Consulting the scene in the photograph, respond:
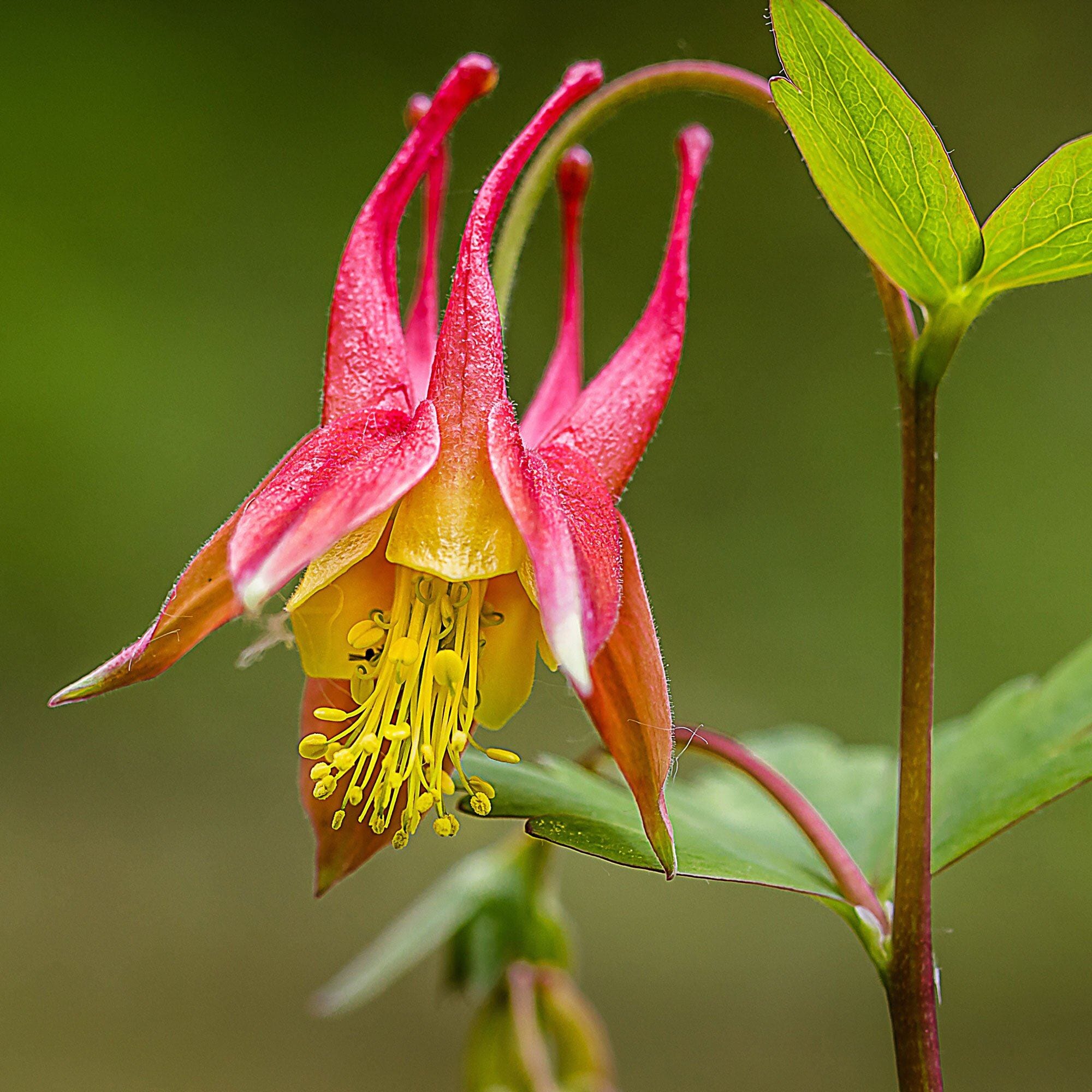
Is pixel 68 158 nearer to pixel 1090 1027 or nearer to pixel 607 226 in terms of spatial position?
pixel 607 226

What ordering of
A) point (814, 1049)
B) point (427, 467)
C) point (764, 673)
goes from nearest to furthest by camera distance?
point (427, 467) < point (814, 1049) < point (764, 673)

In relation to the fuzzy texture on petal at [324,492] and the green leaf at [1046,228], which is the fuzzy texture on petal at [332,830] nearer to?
the fuzzy texture on petal at [324,492]

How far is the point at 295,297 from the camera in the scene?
12.2ft

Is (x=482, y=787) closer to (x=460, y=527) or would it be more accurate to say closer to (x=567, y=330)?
(x=460, y=527)

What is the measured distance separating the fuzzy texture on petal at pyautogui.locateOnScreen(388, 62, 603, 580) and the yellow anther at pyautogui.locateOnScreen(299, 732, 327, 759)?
0.35 feet

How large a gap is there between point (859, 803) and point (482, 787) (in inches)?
19.3

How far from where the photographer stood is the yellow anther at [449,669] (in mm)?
587

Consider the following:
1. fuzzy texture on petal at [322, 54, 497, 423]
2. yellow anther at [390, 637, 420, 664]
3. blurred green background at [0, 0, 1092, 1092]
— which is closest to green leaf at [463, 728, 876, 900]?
yellow anther at [390, 637, 420, 664]

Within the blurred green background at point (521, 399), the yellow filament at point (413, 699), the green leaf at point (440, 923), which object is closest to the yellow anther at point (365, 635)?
the yellow filament at point (413, 699)

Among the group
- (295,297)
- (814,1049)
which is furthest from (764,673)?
(295,297)

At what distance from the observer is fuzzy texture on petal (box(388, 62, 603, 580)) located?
1.75 ft

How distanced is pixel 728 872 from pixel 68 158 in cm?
359

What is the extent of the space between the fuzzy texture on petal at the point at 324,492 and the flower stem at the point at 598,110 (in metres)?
0.15

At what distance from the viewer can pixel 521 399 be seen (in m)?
3.88
